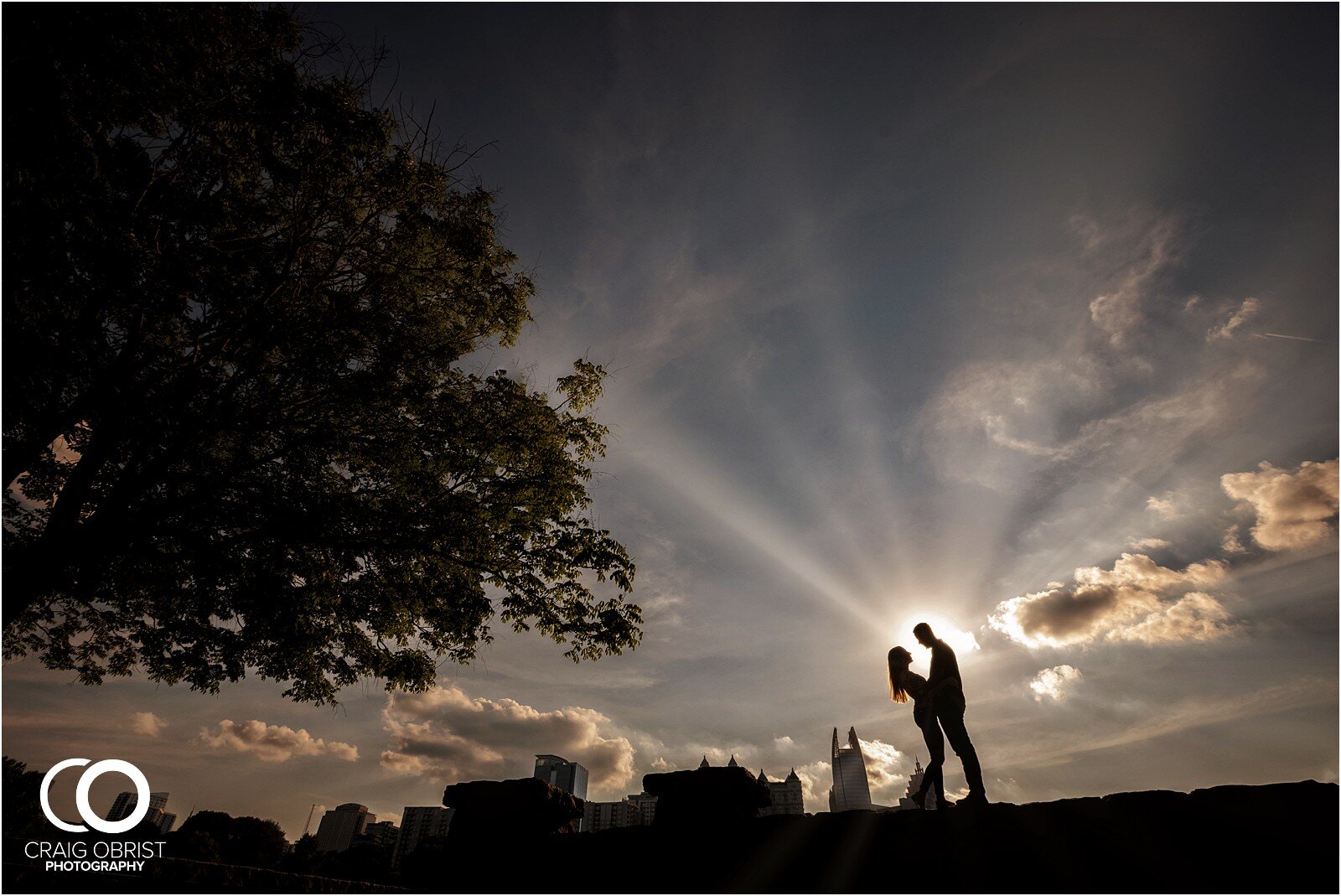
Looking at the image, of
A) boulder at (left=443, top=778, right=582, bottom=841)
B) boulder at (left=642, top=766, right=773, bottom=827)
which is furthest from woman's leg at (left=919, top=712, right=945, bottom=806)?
boulder at (left=443, top=778, right=582, bottom=841)

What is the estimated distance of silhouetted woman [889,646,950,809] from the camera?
5.16 meters

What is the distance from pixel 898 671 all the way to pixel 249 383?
35.8ft

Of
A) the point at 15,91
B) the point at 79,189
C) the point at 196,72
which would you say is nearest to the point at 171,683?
the point at 79,189

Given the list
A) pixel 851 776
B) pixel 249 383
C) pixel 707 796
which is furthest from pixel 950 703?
pixel 851 776

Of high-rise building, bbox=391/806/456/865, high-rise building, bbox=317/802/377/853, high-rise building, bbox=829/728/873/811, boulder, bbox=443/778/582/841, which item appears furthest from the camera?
high-rise building, bbox=317/802/377/853

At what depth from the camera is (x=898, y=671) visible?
595 cm

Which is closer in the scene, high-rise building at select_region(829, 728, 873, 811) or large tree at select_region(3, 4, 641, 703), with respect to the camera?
large tree at select_region(3, 4, 641, 703)

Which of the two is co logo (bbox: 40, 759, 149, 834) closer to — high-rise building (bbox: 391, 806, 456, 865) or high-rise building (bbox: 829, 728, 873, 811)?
high-rise building (bbox: 829, 728, 873, 811)

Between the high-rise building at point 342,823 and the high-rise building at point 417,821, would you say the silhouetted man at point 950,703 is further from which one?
the high-rise building at point 342,823

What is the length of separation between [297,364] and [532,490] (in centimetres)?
420

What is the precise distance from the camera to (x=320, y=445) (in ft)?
27.4

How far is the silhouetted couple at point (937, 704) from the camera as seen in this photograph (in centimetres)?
515

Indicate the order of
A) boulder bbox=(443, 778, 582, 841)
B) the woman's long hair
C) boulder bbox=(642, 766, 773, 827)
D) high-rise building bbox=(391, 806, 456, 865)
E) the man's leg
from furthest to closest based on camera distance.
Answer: high-rise building bbox=(391, 806, 456, 865) → the woman's long hair → the man's leg → boulder bbox=(443, 778, 582, 841) → boulder bbox=(642, 766, 773, 827)

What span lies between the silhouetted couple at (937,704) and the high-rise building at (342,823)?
198 meters
